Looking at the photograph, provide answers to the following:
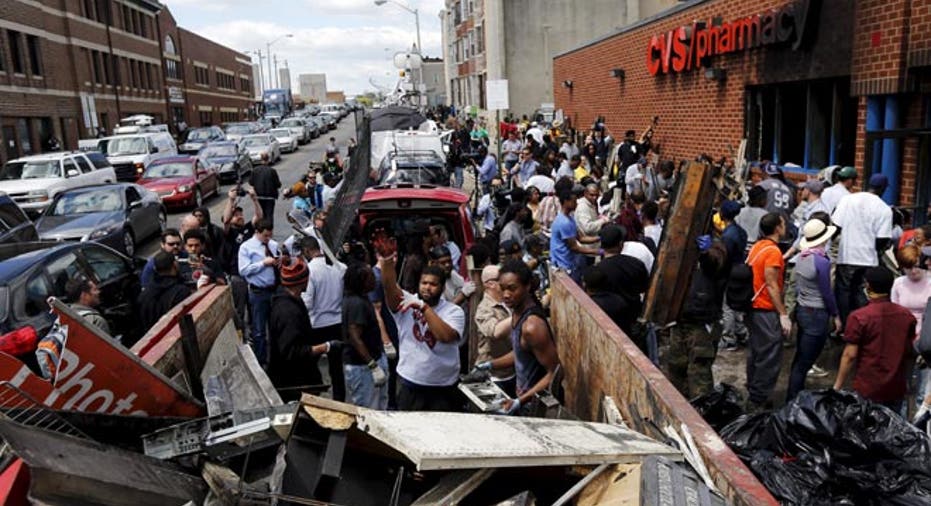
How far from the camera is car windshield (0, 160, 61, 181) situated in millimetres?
18672

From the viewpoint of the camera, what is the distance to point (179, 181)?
789 inches

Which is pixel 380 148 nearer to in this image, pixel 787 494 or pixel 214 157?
pixel 214 157

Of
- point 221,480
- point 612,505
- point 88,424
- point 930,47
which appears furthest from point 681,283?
point 930,47

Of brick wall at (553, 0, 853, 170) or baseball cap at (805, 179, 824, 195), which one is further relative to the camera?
brick wall at (553, 0, 853, 170)

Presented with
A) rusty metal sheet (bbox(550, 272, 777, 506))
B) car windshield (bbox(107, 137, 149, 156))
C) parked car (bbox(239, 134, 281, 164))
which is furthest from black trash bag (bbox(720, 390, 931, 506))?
parked car (bbox(239, 134, 281, 164))

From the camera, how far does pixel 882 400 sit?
5.12 meters

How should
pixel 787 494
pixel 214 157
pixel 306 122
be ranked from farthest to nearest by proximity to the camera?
1. pixel 306 122
2. pixel 214 157
3. pixel 787 494

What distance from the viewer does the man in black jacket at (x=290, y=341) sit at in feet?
18.0

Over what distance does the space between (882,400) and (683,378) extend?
1.68m

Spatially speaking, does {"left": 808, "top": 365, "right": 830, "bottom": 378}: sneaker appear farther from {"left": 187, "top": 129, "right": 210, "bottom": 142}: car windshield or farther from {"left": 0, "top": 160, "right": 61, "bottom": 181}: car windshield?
{"left": 187, "top": 129, "right": 210, "bottom": 142}: car windshield

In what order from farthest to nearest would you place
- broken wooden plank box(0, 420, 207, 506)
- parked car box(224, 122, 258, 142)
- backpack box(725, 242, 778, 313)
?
1. parked car box(224, 122, 258, 142)
2. backpack box(725, 242, 778, 313)
3. broken wooden plank box(0, 420, 207, 506)

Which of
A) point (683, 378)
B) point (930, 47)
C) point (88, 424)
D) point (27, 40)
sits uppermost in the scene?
point (27, 40)

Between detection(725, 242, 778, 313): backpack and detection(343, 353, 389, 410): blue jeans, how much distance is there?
3.05m

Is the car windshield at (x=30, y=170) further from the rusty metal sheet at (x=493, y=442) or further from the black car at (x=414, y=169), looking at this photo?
the rusty metal sheet at (x=493, y=442)
